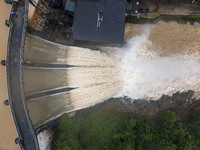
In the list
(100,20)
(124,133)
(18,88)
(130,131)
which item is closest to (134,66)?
(100,20)

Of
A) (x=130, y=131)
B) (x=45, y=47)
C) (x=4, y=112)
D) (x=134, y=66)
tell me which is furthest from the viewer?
(x=134, y=66)

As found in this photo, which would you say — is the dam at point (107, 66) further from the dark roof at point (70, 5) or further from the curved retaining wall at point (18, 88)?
the curved retaining wall at point (18, 88)

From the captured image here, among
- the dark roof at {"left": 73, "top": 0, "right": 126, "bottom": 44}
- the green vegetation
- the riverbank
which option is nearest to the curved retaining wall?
the riverbank

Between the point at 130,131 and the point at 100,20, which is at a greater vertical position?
the point at 100,20

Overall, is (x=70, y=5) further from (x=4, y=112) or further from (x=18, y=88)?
(x=4, y=112)

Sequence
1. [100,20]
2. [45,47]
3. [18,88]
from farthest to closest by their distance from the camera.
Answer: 1. [45,47]
2. [100,20]
3. [18,88]
